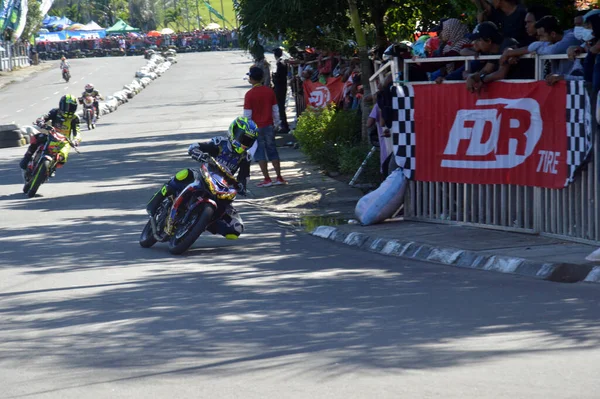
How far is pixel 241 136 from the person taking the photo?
11.1 metres

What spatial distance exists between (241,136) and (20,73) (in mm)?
72865

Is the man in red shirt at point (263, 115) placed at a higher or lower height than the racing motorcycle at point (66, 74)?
higher

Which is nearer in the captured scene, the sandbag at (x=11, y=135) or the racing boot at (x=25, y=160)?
the racing boot at (x=25, y=160)

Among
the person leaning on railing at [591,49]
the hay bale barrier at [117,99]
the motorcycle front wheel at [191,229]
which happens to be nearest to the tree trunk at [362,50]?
the motorcycle front wheel at [191,229]

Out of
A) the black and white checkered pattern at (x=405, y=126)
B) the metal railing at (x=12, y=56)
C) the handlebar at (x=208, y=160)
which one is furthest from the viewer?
the metal railing at (x=12, y=56)

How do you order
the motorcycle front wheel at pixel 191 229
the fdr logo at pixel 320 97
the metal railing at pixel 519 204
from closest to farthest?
1. the metal railing at pixel 519 204
2. the motorcycle front wheel at pixel 191 229
3. the fdr logo at pixel 320 97

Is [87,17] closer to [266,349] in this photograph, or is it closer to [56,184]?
[56,184]

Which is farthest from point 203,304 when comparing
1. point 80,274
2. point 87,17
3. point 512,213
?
point 87,17

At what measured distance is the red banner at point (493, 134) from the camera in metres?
10.4

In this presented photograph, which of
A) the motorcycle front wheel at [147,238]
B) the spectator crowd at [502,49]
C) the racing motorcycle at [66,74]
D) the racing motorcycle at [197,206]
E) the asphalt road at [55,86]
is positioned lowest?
the asphalt road at [55,86]

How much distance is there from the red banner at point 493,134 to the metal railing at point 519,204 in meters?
0.14

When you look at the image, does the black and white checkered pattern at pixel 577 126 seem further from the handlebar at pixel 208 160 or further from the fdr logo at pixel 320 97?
the fdr logo at pixel 320 97

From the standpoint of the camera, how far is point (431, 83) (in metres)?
11.9

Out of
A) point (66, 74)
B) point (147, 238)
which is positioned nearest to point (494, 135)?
point (147, 238)
